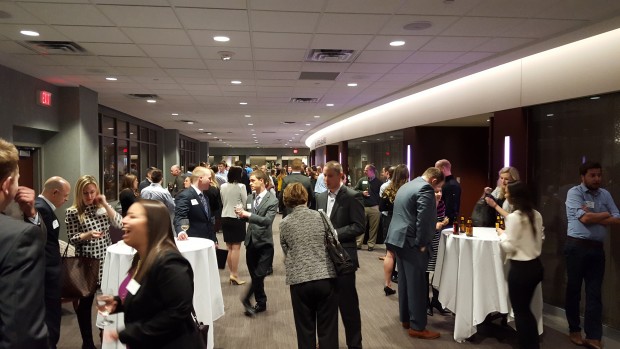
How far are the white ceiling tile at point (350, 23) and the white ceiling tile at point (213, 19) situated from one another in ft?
2.54

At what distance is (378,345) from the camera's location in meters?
4.14

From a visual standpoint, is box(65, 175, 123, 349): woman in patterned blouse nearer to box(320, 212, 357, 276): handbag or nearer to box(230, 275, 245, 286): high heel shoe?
box(320, 212, 357, 276): handbag

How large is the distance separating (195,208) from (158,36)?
1908mm

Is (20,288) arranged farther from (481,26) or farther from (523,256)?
(481,26)

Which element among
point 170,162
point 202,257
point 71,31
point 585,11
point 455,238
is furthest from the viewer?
point 170,162

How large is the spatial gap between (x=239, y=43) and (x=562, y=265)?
4.66 meters

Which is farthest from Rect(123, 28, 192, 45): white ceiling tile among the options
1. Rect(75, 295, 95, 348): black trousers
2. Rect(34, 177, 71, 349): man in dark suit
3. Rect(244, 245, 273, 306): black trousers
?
Rect(75, 295, 95, 348): black trousers

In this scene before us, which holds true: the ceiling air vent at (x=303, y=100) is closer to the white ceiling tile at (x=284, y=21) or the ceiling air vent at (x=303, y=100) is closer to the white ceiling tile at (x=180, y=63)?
the white ceiling tile at (x=180, y=63)

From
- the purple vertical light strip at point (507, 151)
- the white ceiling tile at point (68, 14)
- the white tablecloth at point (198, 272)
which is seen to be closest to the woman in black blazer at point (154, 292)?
the white tablecloth at point (198, 272)

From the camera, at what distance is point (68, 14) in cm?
415

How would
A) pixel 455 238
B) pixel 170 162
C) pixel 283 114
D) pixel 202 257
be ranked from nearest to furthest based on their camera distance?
pixel 202 257, pixel 455 238, pixel 283 114, pixel 170 162

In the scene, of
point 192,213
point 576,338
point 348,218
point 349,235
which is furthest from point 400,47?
point 576,338

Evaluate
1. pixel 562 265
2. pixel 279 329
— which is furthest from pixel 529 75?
pixel 279 329

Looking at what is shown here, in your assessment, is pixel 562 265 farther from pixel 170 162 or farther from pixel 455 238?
pixel 170 162
